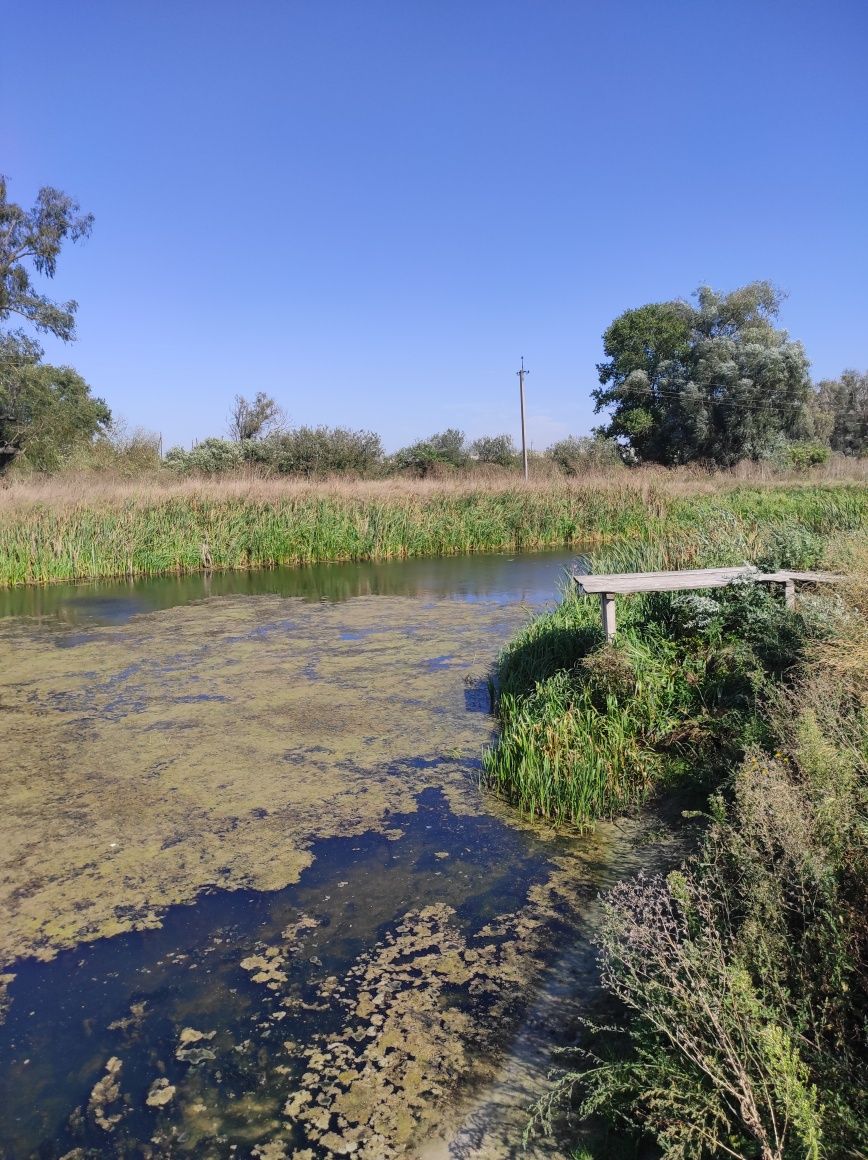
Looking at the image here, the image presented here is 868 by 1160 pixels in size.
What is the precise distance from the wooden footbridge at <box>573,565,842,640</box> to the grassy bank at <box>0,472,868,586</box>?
5.16 m

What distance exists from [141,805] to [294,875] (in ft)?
3.82

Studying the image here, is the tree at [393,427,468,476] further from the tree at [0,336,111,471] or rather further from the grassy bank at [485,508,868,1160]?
the grassy bank at [485,508,868,1160]

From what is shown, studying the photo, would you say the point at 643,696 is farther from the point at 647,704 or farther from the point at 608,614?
the point at 608,614

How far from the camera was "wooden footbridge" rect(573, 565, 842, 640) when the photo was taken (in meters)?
4.65

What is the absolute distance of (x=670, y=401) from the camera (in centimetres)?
2606

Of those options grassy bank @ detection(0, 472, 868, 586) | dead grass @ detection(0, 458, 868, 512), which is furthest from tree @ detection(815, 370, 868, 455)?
grassy bank @ detection(0, 472, 868, 586)

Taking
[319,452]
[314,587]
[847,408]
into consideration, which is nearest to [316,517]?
[314,587]

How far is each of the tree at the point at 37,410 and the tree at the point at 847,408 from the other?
97.7 ft

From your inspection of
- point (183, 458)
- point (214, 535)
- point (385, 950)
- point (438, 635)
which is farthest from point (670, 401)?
point (385, 950)

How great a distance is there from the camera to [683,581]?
4895mm

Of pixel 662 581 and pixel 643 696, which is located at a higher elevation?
pixel 662 581

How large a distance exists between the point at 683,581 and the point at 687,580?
0.14ft

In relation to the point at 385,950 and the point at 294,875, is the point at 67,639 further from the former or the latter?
the point at 385,950

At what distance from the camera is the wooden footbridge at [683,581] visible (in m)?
4.65
